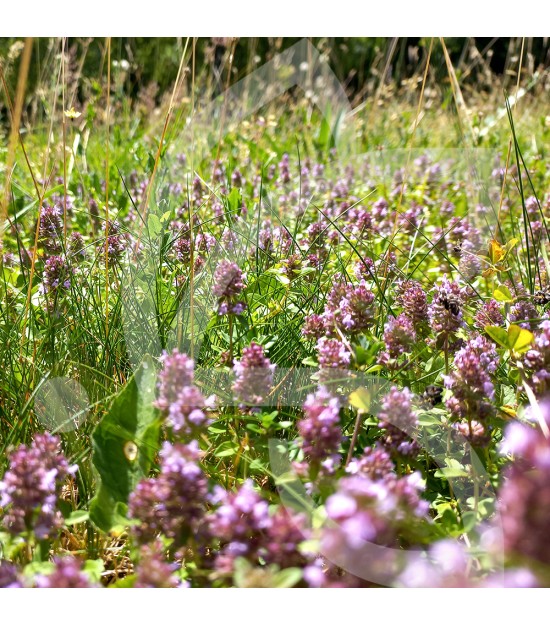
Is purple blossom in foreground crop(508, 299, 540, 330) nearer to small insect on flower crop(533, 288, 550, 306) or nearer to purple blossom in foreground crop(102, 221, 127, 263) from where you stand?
small insect on flower crop(533, 288, 550, 306)

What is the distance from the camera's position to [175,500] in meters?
0.96

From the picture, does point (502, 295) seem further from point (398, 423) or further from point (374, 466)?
point (374, 466)

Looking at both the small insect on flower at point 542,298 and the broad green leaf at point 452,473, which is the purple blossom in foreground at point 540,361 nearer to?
the broad green leaf at point 452,473

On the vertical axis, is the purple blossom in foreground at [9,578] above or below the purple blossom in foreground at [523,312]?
below

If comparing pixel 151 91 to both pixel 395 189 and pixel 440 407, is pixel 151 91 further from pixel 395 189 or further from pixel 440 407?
pixel 440 407

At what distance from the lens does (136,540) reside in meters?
1.00

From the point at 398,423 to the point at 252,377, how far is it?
27 centimetres

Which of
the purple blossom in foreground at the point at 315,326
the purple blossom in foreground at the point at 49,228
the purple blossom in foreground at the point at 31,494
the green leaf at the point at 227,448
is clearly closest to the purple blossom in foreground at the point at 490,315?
the purple blossom in foreground at the point at 315,326

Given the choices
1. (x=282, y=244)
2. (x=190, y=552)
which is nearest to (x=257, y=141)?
(x=282, y=244)

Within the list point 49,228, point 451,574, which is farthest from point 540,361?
point 49,228

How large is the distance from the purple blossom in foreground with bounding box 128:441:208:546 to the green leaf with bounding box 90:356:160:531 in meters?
0.17

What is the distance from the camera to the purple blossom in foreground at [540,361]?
1170mm

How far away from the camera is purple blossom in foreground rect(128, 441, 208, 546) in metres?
0.95

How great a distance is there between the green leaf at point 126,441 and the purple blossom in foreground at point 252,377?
0.16 metres
